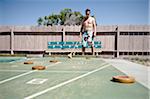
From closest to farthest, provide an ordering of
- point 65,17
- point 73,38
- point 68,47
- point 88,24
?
point 88,24 < point 68,47 < point 73,38 < point 65,17

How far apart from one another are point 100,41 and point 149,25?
11.6ft

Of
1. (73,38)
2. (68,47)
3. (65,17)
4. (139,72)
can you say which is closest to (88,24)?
(139,72)

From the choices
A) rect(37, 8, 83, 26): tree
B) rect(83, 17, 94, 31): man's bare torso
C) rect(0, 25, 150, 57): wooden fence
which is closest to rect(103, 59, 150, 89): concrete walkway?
rect(83, 17, 94, 31): man's bare torso

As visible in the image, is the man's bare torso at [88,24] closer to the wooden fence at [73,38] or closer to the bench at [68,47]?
the bench at [68,47]

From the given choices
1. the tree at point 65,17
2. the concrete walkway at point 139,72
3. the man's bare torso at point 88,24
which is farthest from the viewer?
the tree at point 65,17

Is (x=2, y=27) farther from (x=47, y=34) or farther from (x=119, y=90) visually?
(x=119, y=90)

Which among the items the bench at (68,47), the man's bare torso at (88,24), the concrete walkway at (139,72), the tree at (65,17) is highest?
the tree at (65,17)

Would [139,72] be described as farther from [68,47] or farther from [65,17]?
[65,17]

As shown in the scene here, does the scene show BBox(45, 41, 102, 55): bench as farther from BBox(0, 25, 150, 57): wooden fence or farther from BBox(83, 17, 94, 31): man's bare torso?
BBox(83, 17, 94, 31): man's bare torso

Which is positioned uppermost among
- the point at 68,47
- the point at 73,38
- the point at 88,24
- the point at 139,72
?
the point at 88,24

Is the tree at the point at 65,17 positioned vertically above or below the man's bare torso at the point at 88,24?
above

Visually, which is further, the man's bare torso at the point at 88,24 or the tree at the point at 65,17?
the tree at the point at 65,17

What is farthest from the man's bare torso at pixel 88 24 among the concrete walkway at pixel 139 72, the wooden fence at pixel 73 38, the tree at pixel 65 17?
the tree at pixel 65 17

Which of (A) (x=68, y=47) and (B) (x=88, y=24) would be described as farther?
(A) (x=68, y=47)
